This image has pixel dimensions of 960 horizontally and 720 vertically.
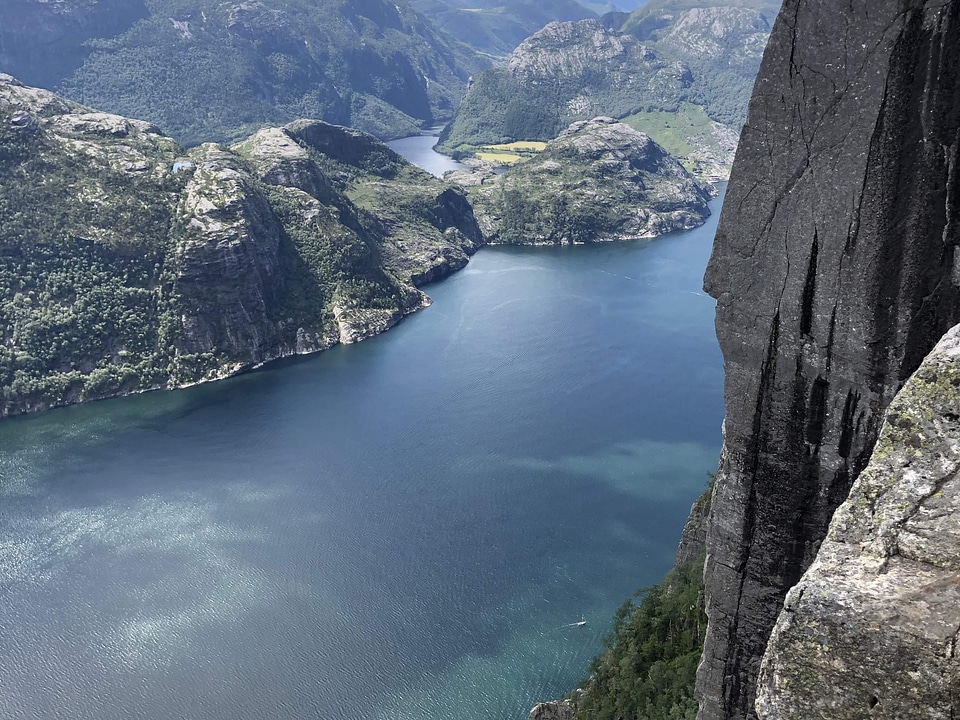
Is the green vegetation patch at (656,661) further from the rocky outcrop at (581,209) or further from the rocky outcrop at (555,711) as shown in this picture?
the rocky outcrop at (581,209)

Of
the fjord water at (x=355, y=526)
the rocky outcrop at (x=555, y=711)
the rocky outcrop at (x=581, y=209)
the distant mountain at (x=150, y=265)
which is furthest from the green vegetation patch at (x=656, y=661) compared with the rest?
the rocky outcrop at (x=581, y=209)

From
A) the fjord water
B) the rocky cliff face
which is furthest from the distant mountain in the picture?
the rocky cliff face

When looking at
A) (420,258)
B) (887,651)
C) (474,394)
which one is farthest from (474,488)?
(420,258)

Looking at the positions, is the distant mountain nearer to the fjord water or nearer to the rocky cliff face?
the fjord water

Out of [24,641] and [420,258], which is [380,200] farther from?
[24,641]

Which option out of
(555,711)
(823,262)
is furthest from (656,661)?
(823,262)

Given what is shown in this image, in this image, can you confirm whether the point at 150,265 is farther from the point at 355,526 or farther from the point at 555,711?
the point at 555,711
